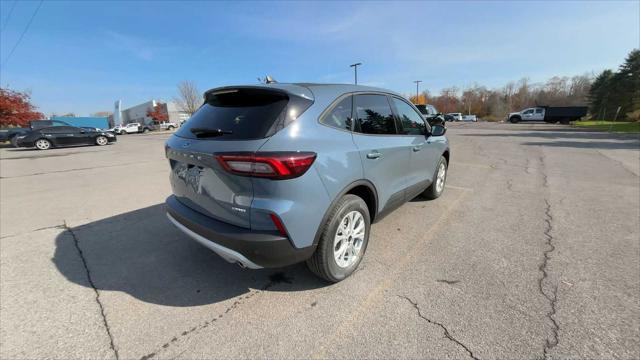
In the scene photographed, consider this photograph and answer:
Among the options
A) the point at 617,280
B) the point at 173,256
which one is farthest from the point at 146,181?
the point at 617,280

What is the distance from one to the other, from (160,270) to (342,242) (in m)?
1.87

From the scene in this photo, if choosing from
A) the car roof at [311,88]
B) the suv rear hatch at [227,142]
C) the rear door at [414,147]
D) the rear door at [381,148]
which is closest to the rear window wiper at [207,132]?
the suv rear hatch at [227,142]

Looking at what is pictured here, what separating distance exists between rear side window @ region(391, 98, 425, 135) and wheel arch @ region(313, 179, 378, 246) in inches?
41.8

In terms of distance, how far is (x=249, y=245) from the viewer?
6.93ft

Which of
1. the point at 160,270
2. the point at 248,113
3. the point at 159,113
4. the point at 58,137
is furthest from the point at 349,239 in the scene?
the point at 159,113

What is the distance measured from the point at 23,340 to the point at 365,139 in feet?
10.0

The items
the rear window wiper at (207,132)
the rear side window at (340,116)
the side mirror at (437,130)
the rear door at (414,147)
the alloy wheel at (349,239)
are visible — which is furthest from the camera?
the side mirror at (437,130)

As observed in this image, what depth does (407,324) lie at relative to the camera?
2186mm

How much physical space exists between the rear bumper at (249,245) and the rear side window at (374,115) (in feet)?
4.27

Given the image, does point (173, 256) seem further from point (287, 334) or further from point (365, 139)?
point (365, 139)

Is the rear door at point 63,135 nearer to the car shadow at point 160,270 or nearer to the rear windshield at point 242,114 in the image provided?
the car shadow at point 160,270

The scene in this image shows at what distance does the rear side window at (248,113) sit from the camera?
2.20 meters

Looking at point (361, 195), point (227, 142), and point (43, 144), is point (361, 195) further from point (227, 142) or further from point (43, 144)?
point (43, 144)

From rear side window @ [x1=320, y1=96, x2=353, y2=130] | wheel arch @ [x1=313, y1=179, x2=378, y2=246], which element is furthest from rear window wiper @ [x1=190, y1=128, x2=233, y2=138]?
wheel arch @ [x1=313, y1=179, x2=378, y2=246]
